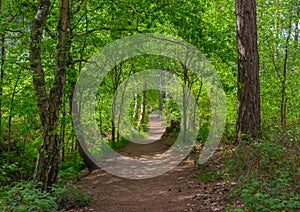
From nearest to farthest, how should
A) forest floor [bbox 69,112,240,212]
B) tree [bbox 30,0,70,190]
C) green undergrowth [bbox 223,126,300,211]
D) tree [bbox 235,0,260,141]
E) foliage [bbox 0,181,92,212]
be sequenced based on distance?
green undergrowth [bbox 223,126,300,211] < foliage [bbox 0,181,92,212] < forest floor [bbox 69,112,240,212] < tree [bbox 30,0,70,190] < tree [bbox 235,0,260,141]

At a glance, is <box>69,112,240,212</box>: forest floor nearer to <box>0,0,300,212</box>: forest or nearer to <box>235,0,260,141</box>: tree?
<box>0,0,300,212</box>: forest

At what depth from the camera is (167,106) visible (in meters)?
18.8

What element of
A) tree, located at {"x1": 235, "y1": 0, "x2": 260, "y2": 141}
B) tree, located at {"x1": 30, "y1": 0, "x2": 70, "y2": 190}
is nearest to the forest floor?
tree, located at {"x1": 30, "y1": 0, "x2": 70, "y2": 190}

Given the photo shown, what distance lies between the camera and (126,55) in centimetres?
1573

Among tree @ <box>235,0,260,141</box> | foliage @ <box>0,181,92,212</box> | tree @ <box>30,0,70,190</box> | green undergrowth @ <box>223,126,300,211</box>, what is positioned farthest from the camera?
tree @ <box>235,0,260,141</box>

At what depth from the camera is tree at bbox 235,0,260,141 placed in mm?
8148

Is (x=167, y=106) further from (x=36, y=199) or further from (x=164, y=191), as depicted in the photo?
(x=36, y=199)

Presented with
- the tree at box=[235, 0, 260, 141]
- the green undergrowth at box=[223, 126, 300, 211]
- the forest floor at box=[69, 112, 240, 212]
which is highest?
the tree at box=[235, 0, 260, 141]

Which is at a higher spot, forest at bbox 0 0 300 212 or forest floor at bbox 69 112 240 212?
forest at bbox 0 0 300 212

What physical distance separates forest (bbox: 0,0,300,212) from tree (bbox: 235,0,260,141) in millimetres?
28

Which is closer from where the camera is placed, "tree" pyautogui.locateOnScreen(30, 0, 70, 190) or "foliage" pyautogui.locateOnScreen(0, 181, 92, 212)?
"foliage" pyautogui.locateOnScreen(0, 181, 92, 212)

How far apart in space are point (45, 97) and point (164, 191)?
12.7 feet

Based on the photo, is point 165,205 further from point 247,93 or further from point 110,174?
point 110,174

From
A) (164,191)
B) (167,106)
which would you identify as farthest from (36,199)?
(167,106)
